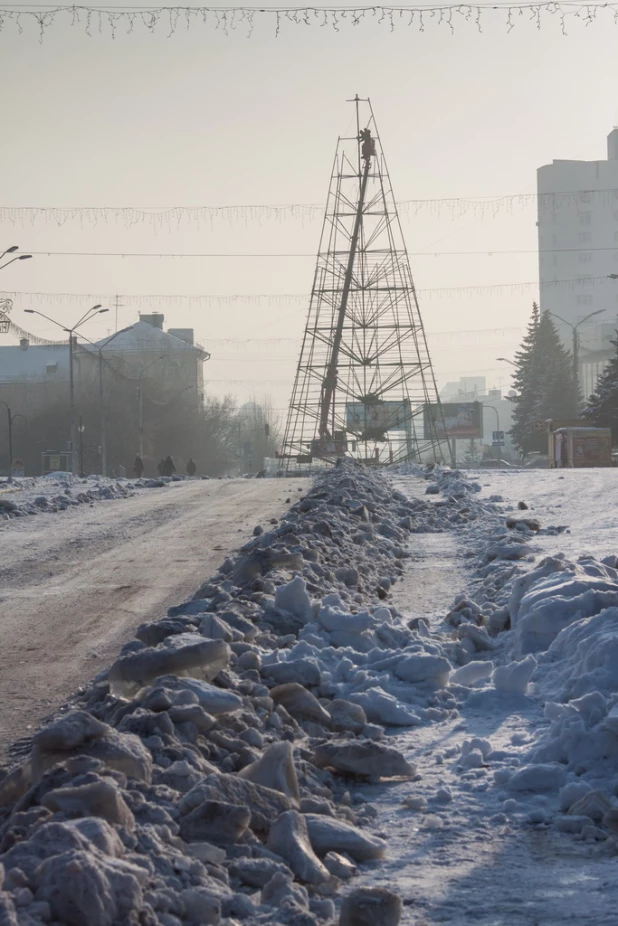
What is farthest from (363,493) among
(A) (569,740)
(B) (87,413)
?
(B) (87,413)

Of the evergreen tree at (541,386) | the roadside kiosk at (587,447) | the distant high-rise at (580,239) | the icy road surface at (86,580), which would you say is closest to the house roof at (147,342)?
the evergreen tree at (541,386)

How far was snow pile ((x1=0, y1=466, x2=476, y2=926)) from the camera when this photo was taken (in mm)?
3084

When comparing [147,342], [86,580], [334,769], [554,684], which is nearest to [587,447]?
[86,580]

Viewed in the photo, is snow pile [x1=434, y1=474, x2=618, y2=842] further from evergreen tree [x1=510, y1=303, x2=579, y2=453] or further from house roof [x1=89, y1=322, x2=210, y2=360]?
house roof [x1=89, y1=322, x2=210, y2=360]

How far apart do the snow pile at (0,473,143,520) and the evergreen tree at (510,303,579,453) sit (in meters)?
40.9

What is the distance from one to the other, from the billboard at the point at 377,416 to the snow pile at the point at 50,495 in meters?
11.7

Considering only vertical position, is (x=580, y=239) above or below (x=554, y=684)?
above

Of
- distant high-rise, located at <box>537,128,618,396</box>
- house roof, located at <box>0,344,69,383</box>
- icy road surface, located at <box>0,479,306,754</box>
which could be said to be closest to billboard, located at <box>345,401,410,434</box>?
icy road surface, located at <box>0,479,306,754</box>

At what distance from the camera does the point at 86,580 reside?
1139 centimetres

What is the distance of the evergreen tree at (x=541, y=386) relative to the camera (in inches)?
2933

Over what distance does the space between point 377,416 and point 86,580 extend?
1432 inches

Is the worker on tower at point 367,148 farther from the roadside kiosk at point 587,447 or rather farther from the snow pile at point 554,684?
the snow pile at point 554,684

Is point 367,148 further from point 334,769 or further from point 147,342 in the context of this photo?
point 147,342

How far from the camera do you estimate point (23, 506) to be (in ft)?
73.4
